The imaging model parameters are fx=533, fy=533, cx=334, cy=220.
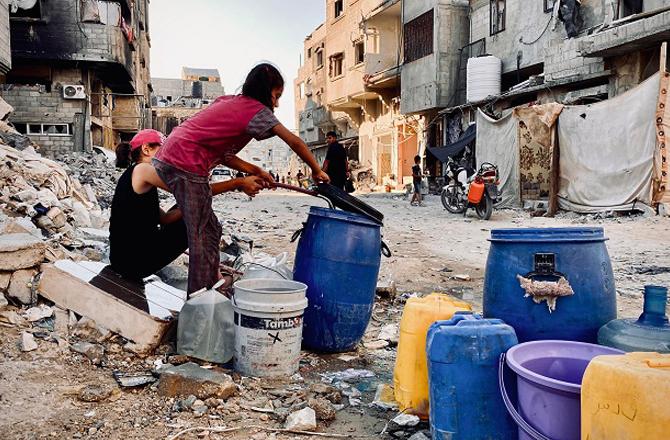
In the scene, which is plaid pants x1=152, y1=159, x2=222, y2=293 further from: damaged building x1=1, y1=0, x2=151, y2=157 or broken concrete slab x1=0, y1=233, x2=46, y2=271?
damaged building x1=1, y1=0, x2=151, y2=157

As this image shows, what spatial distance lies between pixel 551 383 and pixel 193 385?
1.64 meters

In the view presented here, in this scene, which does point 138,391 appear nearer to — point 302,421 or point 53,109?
point 302,421

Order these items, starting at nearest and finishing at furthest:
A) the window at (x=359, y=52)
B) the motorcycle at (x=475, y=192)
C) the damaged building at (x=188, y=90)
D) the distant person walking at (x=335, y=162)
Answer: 1. the distant person walking at (x=335, y=162)
2. the motorcycle at (x=475, y=192)
3. the window at (x=359, y=52)
4. the damaged building at (x=188, y=90)

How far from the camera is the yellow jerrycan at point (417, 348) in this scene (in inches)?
93.6

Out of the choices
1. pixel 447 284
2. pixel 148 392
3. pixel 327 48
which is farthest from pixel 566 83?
pixel 327 48

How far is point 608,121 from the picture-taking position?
1050cm

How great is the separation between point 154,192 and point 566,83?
12399mm

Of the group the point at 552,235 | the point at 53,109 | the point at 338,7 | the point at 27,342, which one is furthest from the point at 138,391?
the point at 338,7

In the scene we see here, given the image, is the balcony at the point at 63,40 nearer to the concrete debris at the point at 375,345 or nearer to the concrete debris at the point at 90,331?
the concrete debris at the point at 90,331

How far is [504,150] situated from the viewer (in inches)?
538

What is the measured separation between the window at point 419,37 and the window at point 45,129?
14133mm

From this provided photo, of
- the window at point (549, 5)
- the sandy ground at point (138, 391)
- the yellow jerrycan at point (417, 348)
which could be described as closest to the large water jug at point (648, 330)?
the yellow jerrycan at point (417, 348)

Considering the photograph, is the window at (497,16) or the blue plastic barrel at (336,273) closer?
the blue plastic barrel at (336,273)

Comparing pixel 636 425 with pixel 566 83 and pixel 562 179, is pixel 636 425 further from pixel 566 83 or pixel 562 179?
pixel 566 83
